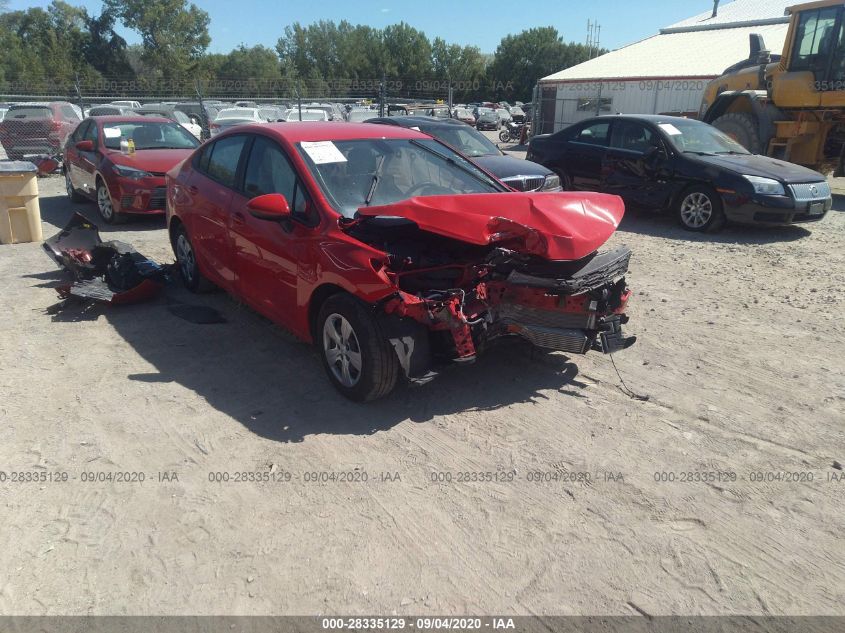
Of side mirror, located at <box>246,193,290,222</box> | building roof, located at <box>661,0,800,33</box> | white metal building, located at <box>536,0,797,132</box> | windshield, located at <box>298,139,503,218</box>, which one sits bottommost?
side mirror, located at <box>246,193,290,222</box>

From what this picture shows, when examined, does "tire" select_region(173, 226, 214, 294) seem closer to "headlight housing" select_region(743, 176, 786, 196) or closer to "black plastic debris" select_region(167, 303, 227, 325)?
"black plastic debris" select_region(167, 303, 227, 325)

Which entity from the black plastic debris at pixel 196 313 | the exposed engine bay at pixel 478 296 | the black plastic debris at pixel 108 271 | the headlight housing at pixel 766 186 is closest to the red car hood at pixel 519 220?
the exposed engine bay at pixel 478 296

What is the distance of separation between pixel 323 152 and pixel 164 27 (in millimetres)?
72589

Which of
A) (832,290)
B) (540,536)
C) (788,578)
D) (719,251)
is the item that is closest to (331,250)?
(540,536)

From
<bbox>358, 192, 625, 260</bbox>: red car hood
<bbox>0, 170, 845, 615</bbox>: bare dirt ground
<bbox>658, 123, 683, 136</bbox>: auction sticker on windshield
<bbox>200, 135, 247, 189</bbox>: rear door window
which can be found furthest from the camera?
<bbox>658, 123, 683, 136</bbox>: auction sticker on windshield

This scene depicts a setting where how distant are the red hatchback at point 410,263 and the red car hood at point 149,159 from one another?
542 cm

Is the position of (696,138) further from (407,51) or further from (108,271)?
(407,51)

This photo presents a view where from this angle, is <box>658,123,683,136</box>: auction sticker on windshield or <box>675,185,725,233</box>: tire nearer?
<box>675,185,725,233</box>: tire

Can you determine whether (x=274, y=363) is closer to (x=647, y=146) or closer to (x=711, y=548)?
(x=711, y=548)

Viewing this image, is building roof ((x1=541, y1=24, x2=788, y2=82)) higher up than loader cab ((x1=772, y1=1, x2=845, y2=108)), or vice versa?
building roof ((x1=541, y1=24, x2=788, y2=82))

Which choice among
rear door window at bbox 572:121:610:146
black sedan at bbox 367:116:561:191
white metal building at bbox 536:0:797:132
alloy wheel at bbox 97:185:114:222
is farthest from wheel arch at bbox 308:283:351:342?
white metal building at bbox 536:0:797:132

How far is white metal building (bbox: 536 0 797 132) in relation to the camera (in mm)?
26484

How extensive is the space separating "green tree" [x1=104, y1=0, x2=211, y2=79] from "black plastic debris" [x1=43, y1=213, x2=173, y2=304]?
6603 cm

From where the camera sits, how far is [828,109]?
39.0 ft
